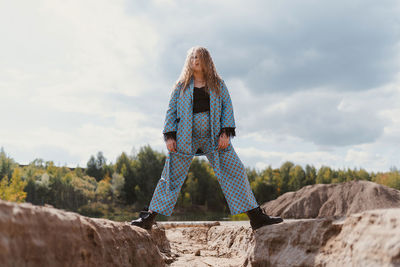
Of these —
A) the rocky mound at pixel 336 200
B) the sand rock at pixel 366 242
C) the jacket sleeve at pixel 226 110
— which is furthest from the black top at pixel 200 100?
the rocky mound at pixel 336 200

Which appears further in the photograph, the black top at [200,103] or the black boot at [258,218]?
the black top at [200,103]

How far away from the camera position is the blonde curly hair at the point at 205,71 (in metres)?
3.40

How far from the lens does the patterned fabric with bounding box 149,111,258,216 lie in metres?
3.14

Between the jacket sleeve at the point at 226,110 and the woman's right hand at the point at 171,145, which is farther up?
the jacket sleeve at the point at 226,110

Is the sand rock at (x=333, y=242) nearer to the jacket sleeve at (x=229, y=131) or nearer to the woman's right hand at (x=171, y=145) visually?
the jacket sleeve at (x=229, y=131)

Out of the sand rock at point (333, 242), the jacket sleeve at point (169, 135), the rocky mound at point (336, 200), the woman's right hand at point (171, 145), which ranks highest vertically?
the jacket sleeve at point (169, 135)

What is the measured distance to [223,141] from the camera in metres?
3.22

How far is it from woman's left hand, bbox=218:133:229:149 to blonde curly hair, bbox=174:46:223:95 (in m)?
→ 0.47

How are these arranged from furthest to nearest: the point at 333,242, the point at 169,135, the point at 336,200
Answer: the point at 336,200
the point at 169,135
the point at 333,242

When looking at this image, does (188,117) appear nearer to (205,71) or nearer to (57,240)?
(205,71)

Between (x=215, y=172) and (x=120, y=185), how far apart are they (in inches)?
2128

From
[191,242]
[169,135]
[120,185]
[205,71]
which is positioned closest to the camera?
[169,135]

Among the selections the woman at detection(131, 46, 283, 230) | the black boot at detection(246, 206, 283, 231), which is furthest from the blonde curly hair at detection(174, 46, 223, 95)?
the black boot at detection(246, 206, 283, 231)

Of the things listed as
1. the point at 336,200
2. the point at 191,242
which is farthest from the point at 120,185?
the point at 191,242
